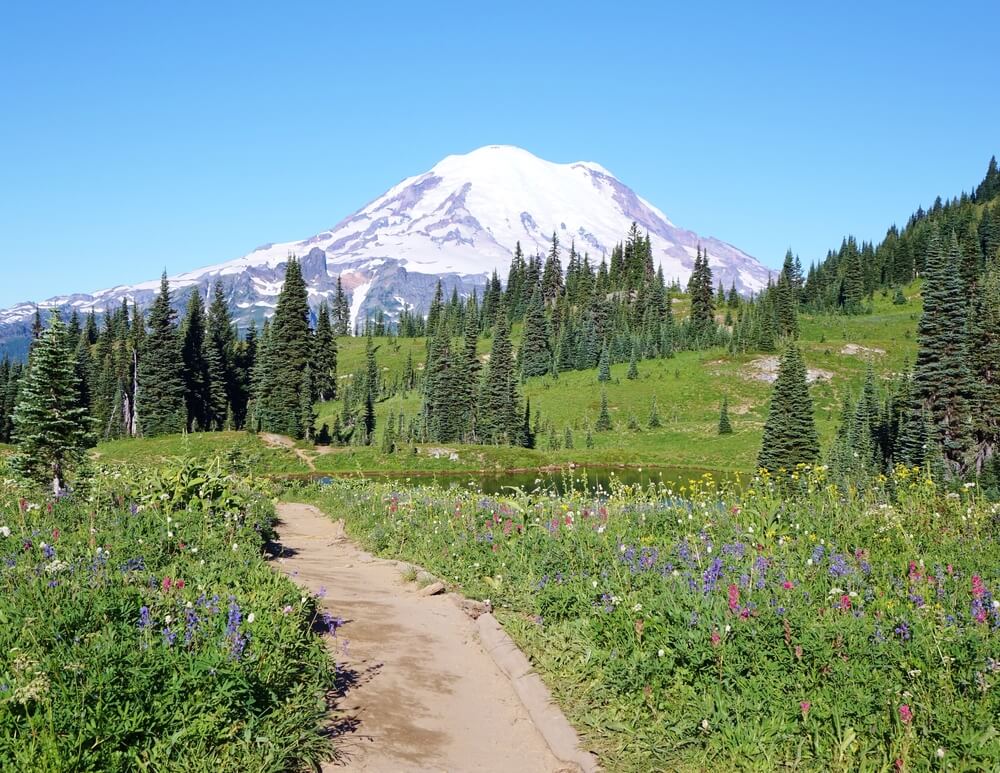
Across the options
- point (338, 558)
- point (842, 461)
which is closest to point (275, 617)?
point (338, 558)

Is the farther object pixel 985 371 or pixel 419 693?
pixel 985 371

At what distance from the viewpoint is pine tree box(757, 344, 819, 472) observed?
52.3 m

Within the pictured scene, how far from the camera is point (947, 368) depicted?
1951 inches

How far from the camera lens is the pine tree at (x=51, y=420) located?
1944cm

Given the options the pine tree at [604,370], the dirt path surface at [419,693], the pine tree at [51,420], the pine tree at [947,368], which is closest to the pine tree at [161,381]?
the pine tree at [51,420]

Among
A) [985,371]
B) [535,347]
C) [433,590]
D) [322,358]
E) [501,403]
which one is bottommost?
[433,590]

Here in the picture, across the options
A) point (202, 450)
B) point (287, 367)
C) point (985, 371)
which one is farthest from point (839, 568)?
point (287, 367)

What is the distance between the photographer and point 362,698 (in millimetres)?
6695

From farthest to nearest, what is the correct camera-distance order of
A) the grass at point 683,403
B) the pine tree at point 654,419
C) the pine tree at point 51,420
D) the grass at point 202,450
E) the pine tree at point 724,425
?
1. the pine tree at point 654,419
2. the pine tree at point 724,425
3. the grass at point 683,403
4. the grass at point 202,450
5. the pine tree at point 51,420

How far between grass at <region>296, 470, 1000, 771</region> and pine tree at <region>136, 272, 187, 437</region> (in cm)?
7428

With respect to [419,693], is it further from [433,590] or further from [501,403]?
[501,403]

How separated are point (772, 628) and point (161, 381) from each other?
81240 millimetres

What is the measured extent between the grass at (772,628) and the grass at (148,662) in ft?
8.66

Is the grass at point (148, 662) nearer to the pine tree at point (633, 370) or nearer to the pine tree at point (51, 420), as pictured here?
the pine tree at point (51, 420)
